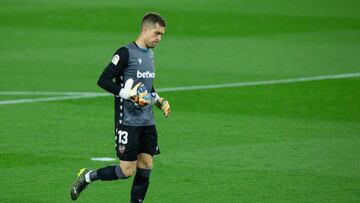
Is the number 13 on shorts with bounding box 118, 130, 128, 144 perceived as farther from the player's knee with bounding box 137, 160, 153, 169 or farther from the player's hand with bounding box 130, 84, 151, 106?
the player's hand with bounding box 130, 84, 151, 106

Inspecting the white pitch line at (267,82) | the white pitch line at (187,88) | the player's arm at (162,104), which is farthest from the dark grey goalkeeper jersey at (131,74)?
the white pitch line at (267,82)

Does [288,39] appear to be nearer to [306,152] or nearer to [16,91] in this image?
[16,91]

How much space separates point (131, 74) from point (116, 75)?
17cm

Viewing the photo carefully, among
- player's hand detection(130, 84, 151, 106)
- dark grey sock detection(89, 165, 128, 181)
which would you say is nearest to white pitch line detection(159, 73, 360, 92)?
dark grey sock detection(89, 165, 128, 181)

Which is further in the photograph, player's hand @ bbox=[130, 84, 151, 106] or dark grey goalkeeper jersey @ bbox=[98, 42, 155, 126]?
dark grey goalkeeper jersey @ bbox=[98, 42, 155, 126]

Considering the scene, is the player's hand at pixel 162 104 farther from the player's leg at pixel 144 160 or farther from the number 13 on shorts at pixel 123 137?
the number 13 on shorts at pixel 123 137

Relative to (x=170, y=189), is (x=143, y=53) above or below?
above

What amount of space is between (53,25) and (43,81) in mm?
10926

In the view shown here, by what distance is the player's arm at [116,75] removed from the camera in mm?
11977

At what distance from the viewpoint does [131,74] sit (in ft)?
40.3

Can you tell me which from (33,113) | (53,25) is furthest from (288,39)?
(33,113)

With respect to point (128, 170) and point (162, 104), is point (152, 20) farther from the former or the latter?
point (128, 170)

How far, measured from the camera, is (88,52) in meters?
28.5

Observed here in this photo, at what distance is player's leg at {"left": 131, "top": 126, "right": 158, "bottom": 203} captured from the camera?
12.4m
